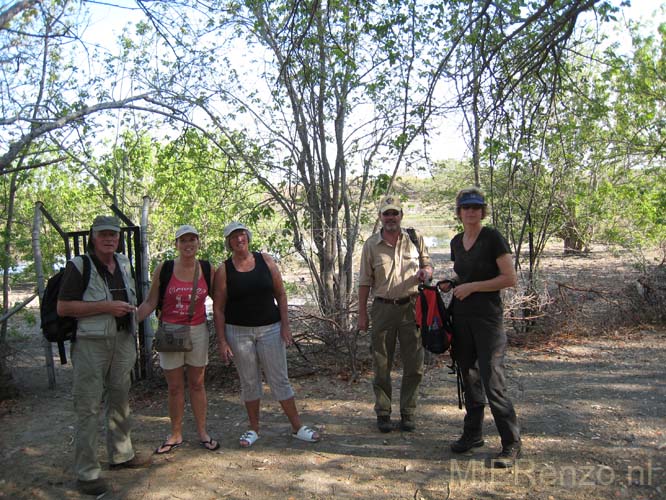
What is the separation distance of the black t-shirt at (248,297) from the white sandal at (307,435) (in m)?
0.89

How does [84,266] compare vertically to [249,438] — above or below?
above

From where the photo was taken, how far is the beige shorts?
3.94 m

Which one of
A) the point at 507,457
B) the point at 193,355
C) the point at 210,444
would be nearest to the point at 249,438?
the point at 210,444

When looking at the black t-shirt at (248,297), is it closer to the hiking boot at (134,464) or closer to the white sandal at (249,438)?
the white sandal at (249,438)

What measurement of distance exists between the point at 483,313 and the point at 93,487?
8.91 feet

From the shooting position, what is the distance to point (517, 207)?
27.0 feet

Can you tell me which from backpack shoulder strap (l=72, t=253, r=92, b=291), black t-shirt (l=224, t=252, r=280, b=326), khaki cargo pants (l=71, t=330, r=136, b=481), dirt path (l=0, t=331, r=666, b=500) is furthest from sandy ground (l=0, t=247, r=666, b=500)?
backpack shoulder strap (l=72, t=253, r=92, b=291)

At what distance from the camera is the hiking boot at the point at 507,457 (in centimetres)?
347

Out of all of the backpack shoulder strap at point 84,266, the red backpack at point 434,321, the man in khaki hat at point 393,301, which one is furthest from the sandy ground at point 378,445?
the backpack shoulder strap at point 84,266

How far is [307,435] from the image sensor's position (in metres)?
4.13

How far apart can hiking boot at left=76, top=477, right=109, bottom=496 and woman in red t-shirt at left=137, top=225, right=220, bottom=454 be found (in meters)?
0.59

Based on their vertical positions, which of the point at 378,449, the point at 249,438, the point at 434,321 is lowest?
the point at 378,449

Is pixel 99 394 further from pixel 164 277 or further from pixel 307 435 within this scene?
pixel 307 435

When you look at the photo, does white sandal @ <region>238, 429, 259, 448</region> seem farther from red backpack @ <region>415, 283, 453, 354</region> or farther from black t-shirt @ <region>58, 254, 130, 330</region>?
red backpack @ <region>415, 283, 453, 354</region>
